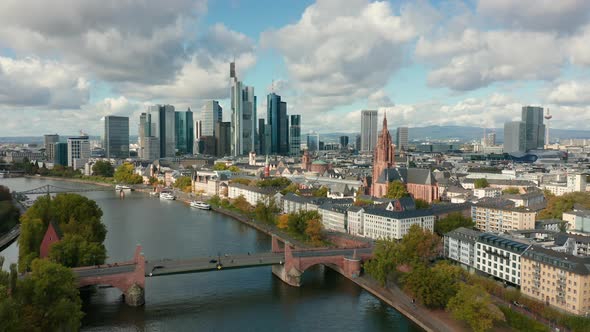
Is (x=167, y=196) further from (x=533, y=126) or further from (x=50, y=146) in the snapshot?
(x=533, y=126)

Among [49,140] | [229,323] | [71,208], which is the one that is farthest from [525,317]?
[49,140]

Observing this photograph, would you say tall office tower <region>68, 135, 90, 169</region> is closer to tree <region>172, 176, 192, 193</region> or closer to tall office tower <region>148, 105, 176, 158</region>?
tall office tower <region>148, 105, 176, 158</region>

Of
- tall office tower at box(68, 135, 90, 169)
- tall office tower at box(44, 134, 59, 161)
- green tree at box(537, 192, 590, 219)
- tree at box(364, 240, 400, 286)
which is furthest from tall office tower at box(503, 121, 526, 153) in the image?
tree at box(364, 240, 400, 286)

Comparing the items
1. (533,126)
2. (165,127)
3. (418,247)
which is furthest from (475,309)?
(533,126)

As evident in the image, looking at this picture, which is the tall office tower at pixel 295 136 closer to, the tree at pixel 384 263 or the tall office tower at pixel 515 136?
the tall office tower at pixel 515 136

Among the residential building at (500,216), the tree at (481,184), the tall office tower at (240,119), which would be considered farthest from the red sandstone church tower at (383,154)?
the tall office tower at (240,119)

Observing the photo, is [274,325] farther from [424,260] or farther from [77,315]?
[424,260]
